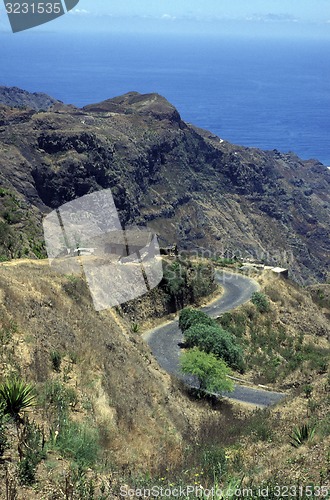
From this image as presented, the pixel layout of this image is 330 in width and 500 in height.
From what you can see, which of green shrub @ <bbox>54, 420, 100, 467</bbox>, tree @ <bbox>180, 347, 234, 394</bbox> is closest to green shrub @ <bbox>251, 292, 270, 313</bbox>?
tree @ <bbox>180, 347, 234, 394</bbox>

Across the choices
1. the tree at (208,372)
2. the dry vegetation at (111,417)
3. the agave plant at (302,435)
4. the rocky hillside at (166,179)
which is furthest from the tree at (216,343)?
the rocky hillside at (166,179)

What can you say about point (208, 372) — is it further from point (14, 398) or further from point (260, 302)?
point (260, 302)

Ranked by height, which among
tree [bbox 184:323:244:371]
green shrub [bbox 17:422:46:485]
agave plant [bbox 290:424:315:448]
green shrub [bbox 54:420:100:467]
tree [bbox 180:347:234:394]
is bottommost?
tree [bbox 184:323:244:371]

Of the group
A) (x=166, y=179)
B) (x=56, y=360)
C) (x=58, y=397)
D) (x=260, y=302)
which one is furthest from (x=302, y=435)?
(x=166, y=179)

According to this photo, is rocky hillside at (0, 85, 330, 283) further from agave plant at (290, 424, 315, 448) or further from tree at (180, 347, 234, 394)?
agave plant at (290, 424, 315, 448)

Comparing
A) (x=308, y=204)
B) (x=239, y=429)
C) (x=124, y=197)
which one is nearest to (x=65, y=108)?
(x=124, y=197)
